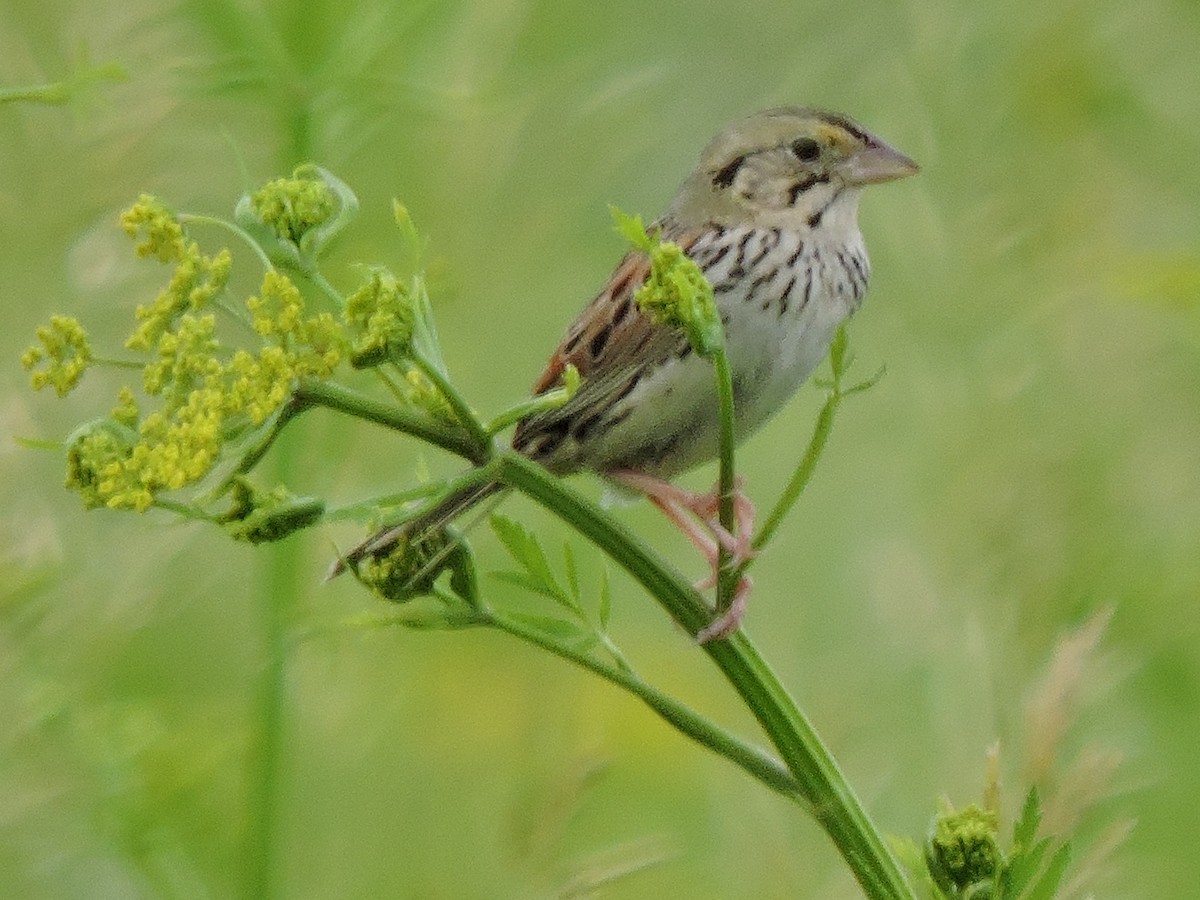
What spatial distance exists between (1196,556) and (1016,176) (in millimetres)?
748

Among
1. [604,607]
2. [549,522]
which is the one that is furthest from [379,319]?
[549,522]

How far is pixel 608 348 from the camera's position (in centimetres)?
250

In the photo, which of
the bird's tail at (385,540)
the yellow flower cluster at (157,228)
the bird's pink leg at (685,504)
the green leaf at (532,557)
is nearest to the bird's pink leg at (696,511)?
the bird's pink leg at (685,504)

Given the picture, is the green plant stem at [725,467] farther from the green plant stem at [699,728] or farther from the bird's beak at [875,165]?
the bird's beak at [875,165]

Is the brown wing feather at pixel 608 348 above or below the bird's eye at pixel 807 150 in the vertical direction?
below

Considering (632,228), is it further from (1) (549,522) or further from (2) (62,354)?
(1) (549,522)

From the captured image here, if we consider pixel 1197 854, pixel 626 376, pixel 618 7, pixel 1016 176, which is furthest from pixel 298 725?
pixel 618 7

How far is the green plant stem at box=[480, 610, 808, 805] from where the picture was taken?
1.38 metres

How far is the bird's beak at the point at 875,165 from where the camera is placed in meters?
2.59

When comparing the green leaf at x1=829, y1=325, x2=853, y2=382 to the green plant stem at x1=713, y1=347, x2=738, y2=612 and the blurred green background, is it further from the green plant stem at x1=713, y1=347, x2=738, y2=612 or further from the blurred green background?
the blurred green background

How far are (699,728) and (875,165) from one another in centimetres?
144

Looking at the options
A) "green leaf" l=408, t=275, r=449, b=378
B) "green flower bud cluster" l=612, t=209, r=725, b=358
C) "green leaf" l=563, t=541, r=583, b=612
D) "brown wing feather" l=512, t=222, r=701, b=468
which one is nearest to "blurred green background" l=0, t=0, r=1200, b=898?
"brown wing feather" l=512, t=222, r=701, b=468

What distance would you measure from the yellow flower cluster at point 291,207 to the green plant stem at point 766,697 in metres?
0.23

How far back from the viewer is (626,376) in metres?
2.50
